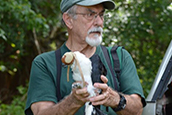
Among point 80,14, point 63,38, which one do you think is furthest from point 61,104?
point 63,38

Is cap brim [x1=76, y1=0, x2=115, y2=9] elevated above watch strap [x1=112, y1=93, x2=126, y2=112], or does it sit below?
above

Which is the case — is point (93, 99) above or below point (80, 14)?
below

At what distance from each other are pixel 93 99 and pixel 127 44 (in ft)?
13.2

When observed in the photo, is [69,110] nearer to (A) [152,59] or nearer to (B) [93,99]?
(B) [93,99]

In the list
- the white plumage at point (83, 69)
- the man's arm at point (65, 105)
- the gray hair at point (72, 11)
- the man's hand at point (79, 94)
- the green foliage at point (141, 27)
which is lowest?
the green foliage at point (141, 27)

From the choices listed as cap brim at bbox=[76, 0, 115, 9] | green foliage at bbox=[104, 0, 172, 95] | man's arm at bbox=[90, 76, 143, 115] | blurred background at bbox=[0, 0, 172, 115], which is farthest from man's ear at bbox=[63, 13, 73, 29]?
green foliage at bbox=[104, 0, 172, 95]

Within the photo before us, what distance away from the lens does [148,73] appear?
6.52 metres

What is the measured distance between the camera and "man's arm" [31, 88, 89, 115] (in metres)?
2.28

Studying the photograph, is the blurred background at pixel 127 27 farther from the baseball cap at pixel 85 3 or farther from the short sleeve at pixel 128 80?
the short sleeve at pixel 128 80

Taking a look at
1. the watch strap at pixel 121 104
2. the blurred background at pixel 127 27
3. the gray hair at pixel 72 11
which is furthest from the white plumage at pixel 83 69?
the blurred background at pixel 127 27

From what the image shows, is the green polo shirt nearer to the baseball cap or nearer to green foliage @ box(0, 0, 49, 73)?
the baseball cap

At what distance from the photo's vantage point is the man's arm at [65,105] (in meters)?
2.28

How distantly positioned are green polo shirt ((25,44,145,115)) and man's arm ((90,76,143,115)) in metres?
0.08

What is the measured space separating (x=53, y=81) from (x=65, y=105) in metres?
0.36
